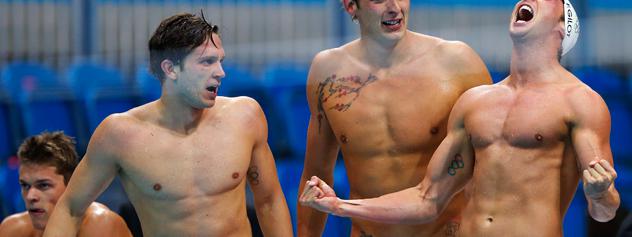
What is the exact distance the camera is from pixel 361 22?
121 inches

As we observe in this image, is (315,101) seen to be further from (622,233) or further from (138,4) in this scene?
(138,4)

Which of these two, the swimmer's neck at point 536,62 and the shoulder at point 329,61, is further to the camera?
the shoulder at point 329,61

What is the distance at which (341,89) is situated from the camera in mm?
3100

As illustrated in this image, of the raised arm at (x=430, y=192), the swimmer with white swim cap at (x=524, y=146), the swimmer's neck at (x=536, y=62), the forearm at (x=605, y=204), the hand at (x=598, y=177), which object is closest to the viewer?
the hand at (x=598, y=177)

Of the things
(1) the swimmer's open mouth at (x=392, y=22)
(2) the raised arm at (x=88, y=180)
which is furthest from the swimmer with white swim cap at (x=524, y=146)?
(2) the raised arm at (x=88, y=180)

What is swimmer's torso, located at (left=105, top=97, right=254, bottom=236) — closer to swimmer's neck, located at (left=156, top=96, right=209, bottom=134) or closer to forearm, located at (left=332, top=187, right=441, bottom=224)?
swimmer's neck, located at (left=156, top=96, right=209, bottom=134)

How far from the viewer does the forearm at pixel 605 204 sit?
8.12ft

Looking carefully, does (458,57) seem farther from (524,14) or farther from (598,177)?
(598,177)

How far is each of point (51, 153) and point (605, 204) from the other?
1.81 metres

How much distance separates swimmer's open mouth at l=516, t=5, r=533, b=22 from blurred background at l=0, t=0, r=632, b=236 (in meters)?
0.53

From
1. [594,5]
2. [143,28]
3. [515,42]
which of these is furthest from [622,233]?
[143,28]

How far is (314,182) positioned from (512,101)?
0.52 m

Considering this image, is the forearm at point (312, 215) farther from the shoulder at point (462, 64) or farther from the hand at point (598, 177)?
the hand at point (598, 177)

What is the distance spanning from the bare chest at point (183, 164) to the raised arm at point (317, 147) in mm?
301
